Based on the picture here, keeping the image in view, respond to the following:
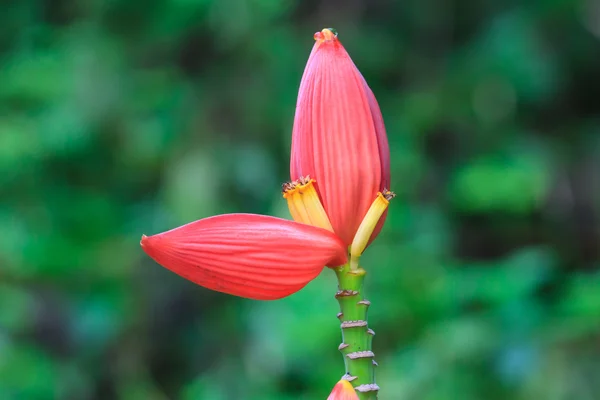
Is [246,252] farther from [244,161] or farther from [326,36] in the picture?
[244,161]

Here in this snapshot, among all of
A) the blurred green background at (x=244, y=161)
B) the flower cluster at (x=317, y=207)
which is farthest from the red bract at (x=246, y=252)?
the blurred green background at (x=244, y=161)

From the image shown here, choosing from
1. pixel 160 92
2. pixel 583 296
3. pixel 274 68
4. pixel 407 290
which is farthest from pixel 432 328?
pixel 160 92

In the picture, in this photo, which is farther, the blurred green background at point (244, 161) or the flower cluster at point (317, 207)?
the blurred green background at point (244, 161)

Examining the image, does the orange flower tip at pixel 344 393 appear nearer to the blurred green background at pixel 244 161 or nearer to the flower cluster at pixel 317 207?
the flower cluster at pixel 317 207

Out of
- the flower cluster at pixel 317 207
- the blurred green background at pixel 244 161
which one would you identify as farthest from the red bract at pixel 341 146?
the blurred green background at pixel 244 161

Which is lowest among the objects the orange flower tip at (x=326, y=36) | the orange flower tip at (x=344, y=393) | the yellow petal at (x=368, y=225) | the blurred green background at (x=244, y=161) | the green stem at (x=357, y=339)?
the orange flower tip at (x=344, y=393)

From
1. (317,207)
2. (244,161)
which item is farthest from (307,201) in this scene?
(244,161)

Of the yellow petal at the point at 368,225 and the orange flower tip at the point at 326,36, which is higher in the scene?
the orange flower tip at the point at 326,36
